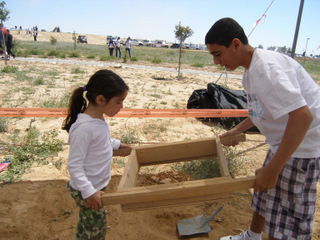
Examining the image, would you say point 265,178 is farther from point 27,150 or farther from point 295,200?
point 27,150

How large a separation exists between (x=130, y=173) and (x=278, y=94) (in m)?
1.17

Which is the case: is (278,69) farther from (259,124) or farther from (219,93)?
(219,93)

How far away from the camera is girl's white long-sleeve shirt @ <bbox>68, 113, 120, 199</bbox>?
59.1 inches

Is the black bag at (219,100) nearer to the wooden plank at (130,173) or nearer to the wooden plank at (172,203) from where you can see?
the wooden plank at (130,173)

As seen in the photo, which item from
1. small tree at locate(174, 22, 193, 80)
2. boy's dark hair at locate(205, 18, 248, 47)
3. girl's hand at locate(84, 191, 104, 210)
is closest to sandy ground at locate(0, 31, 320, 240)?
girl's hand at locate(84, 191, 104, 210)

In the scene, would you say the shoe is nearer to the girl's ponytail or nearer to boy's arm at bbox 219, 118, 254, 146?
boy's arm at bbox 219, 118, 254, 146

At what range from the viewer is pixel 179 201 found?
1.56 metres

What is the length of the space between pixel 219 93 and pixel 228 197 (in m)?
4.16

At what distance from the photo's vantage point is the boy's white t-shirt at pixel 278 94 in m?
1.26

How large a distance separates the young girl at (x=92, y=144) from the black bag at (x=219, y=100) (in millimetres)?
3826

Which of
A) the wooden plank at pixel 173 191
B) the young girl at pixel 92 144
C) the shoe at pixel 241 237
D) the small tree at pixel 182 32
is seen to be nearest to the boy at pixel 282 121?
the wooden plank at pixel 173 191

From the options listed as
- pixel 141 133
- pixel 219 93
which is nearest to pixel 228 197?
pixel 141 133

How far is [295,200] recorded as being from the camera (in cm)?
159

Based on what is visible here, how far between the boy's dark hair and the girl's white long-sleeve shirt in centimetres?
91
